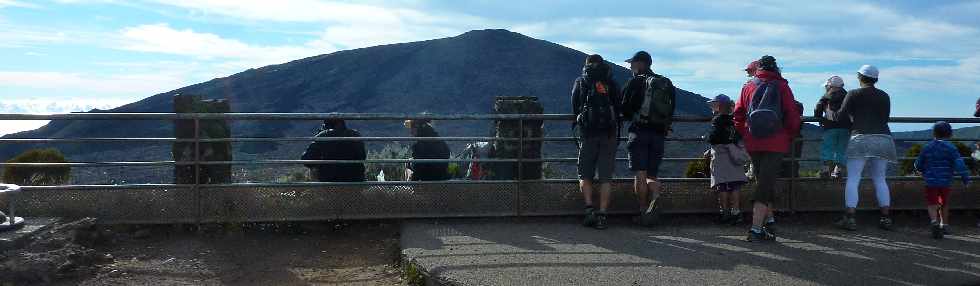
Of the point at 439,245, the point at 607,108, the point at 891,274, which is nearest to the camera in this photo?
the point at 891,274

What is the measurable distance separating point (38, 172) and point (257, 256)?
20.0ft

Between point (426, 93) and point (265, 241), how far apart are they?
115 meters

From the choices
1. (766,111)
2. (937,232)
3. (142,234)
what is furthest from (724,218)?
(142,234)

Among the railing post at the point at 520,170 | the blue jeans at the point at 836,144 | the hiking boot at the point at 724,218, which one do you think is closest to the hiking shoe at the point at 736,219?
the hiking boot at the point at 724,218

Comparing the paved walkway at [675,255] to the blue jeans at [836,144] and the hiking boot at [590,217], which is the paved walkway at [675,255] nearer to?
the hiking boot at [590,217]

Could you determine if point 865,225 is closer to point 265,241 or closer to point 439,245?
point 439,245

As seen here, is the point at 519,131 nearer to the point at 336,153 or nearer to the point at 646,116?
the point at 646,116

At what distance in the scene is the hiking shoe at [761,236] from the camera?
7543 millimetres

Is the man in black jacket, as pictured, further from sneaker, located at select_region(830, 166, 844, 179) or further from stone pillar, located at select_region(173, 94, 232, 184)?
stone pillar, located at select_region(173, 94, 232, 184)

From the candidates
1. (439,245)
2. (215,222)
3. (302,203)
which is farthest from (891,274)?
(215,222)

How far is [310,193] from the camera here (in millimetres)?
8297

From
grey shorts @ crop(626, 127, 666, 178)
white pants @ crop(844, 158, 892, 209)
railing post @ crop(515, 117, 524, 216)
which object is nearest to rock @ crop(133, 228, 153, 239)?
railing post @ crop(515, 117, 524, 216)

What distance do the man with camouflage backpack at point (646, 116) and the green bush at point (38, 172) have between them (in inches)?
247

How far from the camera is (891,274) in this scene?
629 cm
